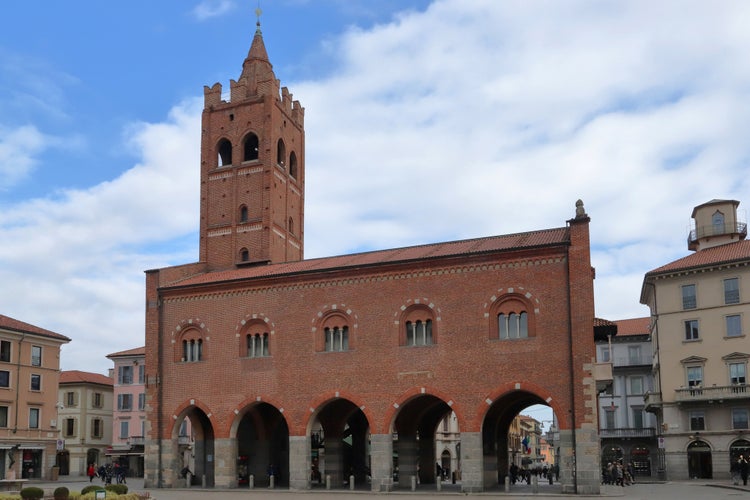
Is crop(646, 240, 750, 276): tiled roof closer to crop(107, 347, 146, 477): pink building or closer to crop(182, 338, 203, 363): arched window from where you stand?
crop(182, 338, 203, 363): arched window

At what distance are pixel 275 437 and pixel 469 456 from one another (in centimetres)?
1647

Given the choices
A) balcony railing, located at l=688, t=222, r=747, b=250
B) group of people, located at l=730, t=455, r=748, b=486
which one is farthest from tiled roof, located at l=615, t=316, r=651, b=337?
group of people, located at l=730, t=455, r=748, b=486

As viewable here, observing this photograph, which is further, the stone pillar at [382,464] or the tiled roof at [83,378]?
the tiled roof at [83,378]

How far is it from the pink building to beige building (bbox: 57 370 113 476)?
2191 millimetres

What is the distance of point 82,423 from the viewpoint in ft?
253

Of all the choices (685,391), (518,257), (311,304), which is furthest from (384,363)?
(685,391)

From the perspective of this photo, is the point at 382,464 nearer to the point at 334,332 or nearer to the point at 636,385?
the point at 334,332

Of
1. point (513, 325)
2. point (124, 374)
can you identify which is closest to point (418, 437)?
point (513, 325)

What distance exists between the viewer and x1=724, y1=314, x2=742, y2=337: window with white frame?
5359 cm

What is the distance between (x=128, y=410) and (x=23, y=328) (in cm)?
1793

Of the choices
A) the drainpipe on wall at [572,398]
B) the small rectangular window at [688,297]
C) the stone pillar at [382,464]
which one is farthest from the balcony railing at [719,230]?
the stone pillar at [382,464]

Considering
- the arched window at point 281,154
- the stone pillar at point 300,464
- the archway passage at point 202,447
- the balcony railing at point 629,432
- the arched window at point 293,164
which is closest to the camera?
the stone pillar at point 300,464

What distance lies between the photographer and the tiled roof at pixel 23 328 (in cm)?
5858

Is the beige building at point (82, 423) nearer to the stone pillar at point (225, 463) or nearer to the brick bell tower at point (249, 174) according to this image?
the brick bell tower at point (249, 174)
